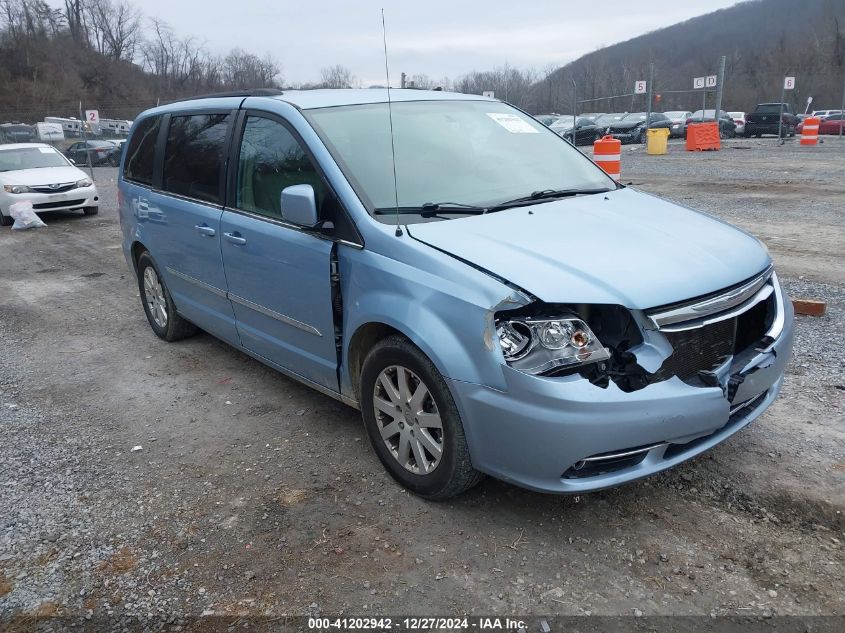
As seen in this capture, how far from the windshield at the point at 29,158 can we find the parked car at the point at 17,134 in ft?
69.6

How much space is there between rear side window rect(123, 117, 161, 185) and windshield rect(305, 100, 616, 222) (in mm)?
2269

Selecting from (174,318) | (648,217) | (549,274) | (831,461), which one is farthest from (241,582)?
(174,318)

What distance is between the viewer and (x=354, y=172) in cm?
357

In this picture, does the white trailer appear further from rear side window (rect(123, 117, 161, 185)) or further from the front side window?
the front side window

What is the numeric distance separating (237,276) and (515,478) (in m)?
2.31

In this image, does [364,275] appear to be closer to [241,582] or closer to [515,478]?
[515,478]

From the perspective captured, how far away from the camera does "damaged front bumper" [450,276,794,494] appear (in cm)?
264

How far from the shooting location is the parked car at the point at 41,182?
13320 millimetres

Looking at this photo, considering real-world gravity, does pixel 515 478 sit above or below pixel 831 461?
above

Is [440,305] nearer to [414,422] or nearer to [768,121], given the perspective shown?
[414,422]

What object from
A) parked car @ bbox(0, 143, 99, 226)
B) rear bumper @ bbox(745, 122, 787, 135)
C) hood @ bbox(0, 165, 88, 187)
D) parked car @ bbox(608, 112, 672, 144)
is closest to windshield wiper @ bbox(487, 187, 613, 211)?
parked car @ bbox(0, 143, 99, 226)

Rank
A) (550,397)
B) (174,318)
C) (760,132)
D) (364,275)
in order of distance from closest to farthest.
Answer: (550,397) < (364,275) < (174,318) < (760,132)

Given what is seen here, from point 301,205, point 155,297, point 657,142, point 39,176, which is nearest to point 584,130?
point 657,142

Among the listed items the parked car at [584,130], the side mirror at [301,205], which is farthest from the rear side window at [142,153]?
the parked car at [584,130]
